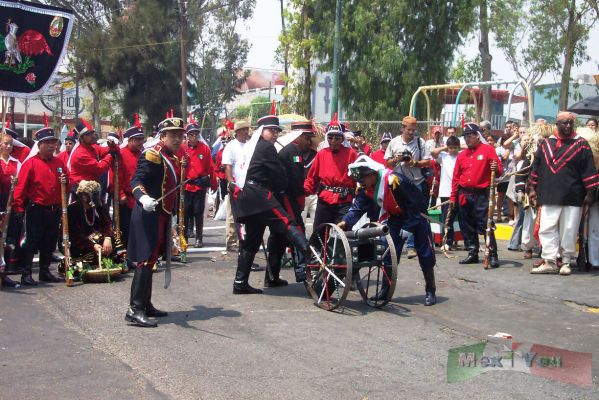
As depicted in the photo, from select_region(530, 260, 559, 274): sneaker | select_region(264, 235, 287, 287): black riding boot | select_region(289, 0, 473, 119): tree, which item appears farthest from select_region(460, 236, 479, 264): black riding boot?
select_region(289, 0, 473, 119): tree

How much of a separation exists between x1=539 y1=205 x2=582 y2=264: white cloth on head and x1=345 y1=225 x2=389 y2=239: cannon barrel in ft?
10.4

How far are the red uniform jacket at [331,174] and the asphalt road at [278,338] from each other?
1.20m

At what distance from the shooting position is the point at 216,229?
16.0 metres

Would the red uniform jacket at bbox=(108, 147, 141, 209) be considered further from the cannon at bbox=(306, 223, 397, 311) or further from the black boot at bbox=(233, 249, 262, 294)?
the cannon at bbox=(306, 223, 397, 311)

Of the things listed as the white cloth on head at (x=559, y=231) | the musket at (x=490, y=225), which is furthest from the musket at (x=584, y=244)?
the musket at (x=490, y=225)

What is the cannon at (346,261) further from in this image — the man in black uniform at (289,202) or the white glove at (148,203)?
the white glove at (148,203)

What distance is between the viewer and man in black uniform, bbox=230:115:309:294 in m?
8.90

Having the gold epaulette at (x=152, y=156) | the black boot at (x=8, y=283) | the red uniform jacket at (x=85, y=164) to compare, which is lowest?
the black boot at (x=8, y=283)

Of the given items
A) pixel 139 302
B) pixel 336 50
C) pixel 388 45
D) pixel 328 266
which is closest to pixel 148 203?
pixel 139 302

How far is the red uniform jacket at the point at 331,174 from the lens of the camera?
9734mm

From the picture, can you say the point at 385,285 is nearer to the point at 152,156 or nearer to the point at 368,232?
the point at 368,232

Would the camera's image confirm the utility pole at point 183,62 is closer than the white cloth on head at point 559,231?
No

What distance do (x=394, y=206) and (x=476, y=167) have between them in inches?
122

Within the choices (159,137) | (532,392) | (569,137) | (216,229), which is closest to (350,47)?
(216,229)
